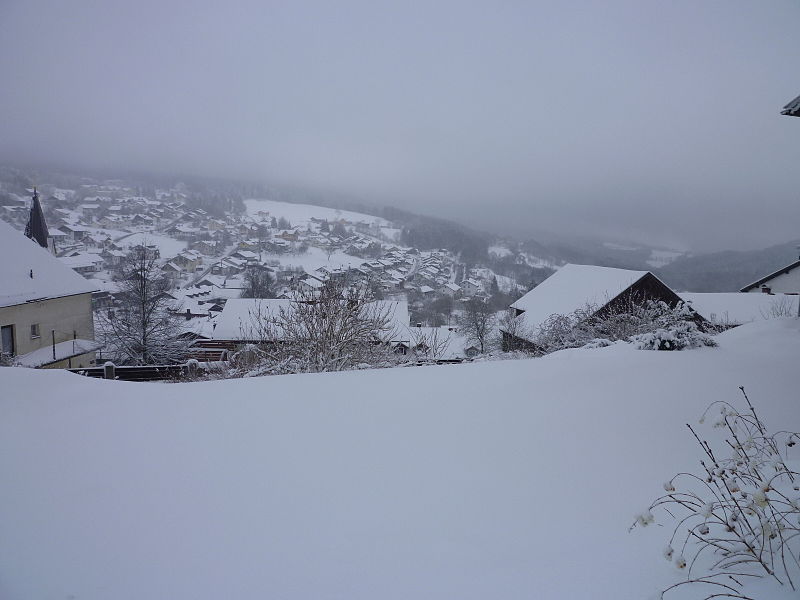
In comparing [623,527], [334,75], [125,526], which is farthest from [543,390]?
[334,75]

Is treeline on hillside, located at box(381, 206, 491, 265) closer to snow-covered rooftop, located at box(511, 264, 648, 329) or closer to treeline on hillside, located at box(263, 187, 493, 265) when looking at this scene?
treeline on hillside, located at box(263, 187, 493, 265)

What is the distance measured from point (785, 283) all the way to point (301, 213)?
3449 centimetres

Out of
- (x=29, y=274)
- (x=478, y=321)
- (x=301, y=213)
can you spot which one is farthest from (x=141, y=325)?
(x=301, y=213)

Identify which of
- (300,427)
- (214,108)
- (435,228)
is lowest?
(300,427)

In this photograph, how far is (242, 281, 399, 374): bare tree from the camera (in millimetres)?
6402

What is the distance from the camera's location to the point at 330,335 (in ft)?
21.9

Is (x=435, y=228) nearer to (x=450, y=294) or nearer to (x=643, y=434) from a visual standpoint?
(x=450, y=294)

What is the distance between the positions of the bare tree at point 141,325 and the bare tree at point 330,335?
12454 millimetres

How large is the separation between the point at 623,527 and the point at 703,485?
0.67 meters

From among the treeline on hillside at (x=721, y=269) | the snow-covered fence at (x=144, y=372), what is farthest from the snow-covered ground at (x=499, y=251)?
the snow-covered fence at (x=144, y=372)

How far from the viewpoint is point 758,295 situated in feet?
57.5

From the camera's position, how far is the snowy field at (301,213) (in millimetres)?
38094

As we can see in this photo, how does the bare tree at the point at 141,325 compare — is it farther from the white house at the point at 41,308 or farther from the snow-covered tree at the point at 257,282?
the snow-covered tree at the point at 257,282

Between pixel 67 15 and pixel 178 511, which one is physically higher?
pixel 67 15
